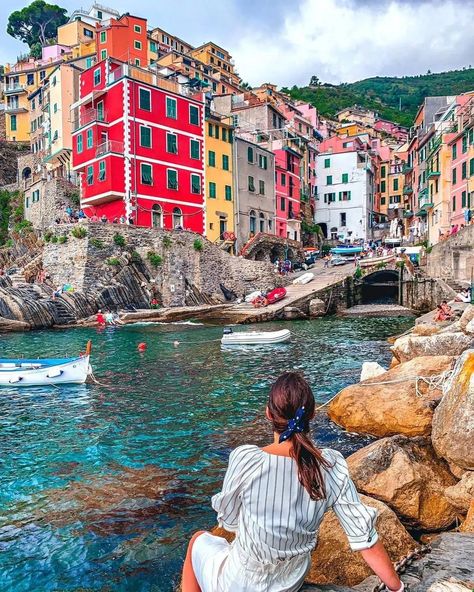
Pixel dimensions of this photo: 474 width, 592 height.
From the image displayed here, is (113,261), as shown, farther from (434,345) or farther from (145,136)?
(434,345)

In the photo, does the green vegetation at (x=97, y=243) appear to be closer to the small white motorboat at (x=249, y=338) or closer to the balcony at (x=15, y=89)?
the small white motorboat at (x=249, y=338)

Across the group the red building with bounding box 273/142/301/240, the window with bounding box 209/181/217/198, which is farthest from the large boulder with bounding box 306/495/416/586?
the red building with bounding box 273/142/301/240

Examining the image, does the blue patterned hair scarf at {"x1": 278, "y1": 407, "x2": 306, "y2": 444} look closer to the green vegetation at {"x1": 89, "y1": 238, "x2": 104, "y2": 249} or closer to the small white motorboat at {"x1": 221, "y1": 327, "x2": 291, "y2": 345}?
the small white motorboat at {"x1": 221, "y1": 327, "x2": 291, "y2": 345}

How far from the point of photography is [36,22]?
300 ft

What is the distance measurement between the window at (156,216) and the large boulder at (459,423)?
122 feet

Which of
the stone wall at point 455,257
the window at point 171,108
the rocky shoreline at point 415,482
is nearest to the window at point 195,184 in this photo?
the window at point 171,108

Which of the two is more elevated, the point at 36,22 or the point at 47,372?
the point at 36,22

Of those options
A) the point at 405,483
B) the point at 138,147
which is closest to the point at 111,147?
the point at 138,147

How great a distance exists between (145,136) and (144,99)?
3031 mm

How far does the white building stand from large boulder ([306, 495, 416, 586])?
70.8 metres

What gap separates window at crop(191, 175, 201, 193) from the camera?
4574 centimetres

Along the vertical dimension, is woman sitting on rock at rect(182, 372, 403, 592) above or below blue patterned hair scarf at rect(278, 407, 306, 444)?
below

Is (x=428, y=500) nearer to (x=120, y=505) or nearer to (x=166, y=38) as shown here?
(x=120, y=505)

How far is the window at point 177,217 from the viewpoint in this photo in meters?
44.2
